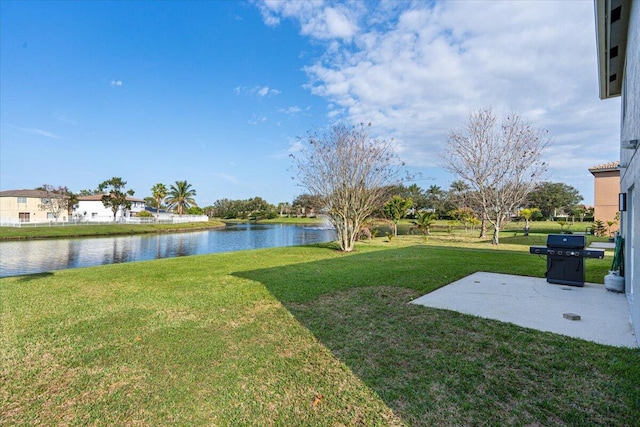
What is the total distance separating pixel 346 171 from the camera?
12.3 metres

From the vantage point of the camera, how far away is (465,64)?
11883mm

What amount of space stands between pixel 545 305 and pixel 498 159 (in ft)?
50.8

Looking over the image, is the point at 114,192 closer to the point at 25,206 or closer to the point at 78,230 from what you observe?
the point at 25,206

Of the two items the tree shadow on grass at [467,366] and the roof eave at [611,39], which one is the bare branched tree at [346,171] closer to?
the roof eave at [611,39]

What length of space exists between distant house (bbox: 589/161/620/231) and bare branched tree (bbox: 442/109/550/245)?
574cm

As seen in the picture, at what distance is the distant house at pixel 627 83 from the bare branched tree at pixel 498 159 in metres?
A: 10.3

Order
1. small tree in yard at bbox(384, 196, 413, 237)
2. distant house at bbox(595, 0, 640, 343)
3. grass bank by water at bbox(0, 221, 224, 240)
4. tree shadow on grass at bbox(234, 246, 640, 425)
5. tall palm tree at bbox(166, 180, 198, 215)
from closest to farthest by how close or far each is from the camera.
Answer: tree shadow on grass at bbox(234, 246, 640, 425) → distant house at bbox(595, 0, 640, 343) → small tree in yard at bbox(384, 196, 413, 237) → grass bank by water at bbox(0, 221, 224, 240) → tall palm tree at bbox(166, 180, 198, 215)

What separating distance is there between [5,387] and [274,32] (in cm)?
1405

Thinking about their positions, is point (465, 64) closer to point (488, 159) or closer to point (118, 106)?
point (488, 159)

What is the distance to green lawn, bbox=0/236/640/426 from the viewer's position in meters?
2.10

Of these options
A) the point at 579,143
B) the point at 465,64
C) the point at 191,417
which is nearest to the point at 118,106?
the point at 465,64

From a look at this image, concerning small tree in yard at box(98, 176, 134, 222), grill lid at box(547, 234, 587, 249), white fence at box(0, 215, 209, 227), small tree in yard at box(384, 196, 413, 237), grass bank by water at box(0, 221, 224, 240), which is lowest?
grass bank by water at box(0, 221, 224, 240)

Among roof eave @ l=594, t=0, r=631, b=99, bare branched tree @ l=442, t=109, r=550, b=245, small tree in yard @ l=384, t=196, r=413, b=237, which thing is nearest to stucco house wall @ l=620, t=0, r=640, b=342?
roof eave @ l=594, t=0, r=631, b=99

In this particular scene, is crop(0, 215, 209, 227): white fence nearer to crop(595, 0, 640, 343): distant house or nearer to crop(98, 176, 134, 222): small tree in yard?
crop(98, 176, 134, 222): small tree in yard
